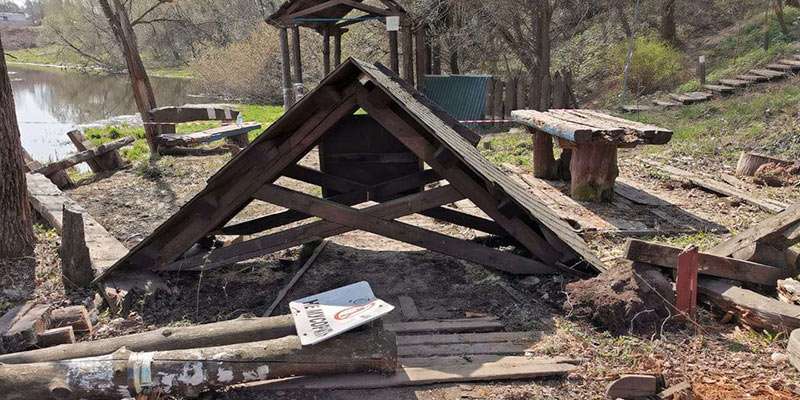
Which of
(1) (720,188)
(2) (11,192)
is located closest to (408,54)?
(1) (720,188)

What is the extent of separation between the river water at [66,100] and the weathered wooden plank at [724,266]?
15719 mm

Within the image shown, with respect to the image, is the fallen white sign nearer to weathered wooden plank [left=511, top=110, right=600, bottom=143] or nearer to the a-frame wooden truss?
the a-frame wooden truss

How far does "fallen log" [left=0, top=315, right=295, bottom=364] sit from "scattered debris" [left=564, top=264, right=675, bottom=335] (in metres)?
2.16

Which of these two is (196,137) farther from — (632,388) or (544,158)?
(632,388)

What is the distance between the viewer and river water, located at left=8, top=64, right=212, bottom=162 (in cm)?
1869

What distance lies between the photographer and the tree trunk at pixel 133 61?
40.0 feet

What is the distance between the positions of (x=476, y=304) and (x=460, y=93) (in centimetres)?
1197

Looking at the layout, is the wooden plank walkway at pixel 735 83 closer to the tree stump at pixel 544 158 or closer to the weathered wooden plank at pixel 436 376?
the tree stump at pixel 544 158

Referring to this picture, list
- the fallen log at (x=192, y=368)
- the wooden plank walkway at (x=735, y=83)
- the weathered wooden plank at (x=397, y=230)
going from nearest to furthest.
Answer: the fallen log at (x=192, y=368)
the weathered wooden plank at (x=397, y=230)
the wooden plank walkway at (x=735, y=83)

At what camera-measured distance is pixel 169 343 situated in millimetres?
3605

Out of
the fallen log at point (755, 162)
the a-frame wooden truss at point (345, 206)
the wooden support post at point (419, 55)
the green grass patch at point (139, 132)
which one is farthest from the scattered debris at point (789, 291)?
the wooden support post at point (419, 55)

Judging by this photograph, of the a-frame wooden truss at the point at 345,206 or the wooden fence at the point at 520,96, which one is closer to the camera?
the a-frame wooden truss at the point at 345,206

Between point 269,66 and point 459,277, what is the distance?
24.1 meters

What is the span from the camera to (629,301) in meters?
4.16
